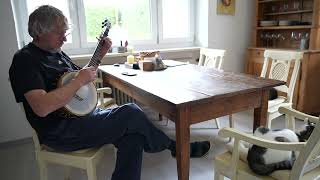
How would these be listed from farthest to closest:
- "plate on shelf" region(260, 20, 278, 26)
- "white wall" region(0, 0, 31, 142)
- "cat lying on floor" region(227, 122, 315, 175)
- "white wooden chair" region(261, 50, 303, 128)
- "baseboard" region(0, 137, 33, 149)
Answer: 1. "plate on shelf" region(260, 20, 278, 26)
2. "baseboard" region(0, 137, 33, 149)
3. "white wall" region(0, 0, 31, 142)
4. "white wooden chair" region(261, 50, 303, 128)
5. "cat lying on floor" region(227, 122, 315, 175)

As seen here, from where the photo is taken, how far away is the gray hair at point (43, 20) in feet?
4.24

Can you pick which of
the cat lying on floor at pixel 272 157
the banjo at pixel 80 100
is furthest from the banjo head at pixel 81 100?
the cat lying on floor at pixel 272 157

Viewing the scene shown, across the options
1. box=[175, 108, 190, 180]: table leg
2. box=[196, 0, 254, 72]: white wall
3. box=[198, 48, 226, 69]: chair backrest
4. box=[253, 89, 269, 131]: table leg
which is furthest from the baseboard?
box=[196, 0, 254, 72]: white wall

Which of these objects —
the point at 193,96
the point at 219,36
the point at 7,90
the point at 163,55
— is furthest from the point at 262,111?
the point at 7,90

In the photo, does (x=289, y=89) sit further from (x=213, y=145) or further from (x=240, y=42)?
(x=240, y=42)

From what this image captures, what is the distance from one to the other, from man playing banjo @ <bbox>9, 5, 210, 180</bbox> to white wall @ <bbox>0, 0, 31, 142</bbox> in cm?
118

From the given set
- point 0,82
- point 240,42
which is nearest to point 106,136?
point 0,82

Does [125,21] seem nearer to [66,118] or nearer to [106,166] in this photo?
[106,166]

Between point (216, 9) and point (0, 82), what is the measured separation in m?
2.55

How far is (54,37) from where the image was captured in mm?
1347

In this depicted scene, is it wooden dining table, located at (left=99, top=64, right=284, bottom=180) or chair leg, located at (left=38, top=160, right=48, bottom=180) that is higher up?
wooden dining table, located at (left=99, top=64, right=284, bottom=180)

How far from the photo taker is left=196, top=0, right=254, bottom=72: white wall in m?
3.29

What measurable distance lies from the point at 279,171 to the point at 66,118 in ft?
3.39

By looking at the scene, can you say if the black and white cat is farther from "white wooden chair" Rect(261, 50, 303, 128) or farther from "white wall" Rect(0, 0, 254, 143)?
"white wall" Rect(0, 0, 254, 143)
